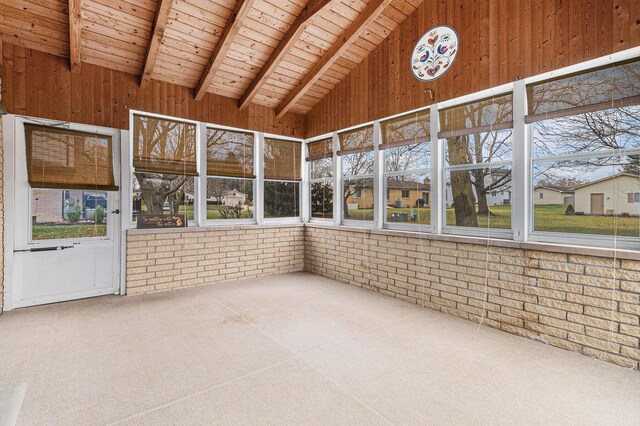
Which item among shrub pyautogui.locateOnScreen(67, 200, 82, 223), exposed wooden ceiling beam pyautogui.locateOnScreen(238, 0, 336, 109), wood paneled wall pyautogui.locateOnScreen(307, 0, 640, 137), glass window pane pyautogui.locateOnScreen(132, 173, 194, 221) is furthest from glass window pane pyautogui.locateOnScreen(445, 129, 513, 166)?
shrub pyautogui.locateOnScreen(67, 200, 82, 223)

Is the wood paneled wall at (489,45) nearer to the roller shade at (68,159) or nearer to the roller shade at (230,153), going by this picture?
the roller shade at (230,153)

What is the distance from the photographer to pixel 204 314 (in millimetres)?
3762

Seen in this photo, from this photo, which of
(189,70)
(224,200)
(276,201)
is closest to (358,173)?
(276,201)

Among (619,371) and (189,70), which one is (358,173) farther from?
(619,371)

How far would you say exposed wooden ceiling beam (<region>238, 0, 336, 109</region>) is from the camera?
12.3 ft

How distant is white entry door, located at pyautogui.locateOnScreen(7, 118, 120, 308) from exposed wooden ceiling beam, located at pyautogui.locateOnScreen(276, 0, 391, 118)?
2.72 meters

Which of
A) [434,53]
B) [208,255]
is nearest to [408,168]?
[434,53]

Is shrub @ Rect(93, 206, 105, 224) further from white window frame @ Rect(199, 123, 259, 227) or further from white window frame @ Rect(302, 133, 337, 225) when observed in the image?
white window frame @ Rect(302, 133, 337, 225)

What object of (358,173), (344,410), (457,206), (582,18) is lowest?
(344,410)

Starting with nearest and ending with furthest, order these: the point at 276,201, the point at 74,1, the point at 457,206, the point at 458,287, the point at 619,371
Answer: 1. the point at 619,371
2. the point at 74,1
3. the point at 458,287
4. the point at 457,206
5. the point at 276,201

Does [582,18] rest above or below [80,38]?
below

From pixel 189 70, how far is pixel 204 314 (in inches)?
137

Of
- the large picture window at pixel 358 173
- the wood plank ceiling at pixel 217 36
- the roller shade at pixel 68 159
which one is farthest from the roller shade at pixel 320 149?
the roller shade at pixel 68 159

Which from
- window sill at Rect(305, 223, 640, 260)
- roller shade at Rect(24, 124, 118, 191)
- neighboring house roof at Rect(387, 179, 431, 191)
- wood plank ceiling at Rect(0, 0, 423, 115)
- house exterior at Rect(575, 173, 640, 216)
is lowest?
window sill at Rect(305, 223, 640, 260)
